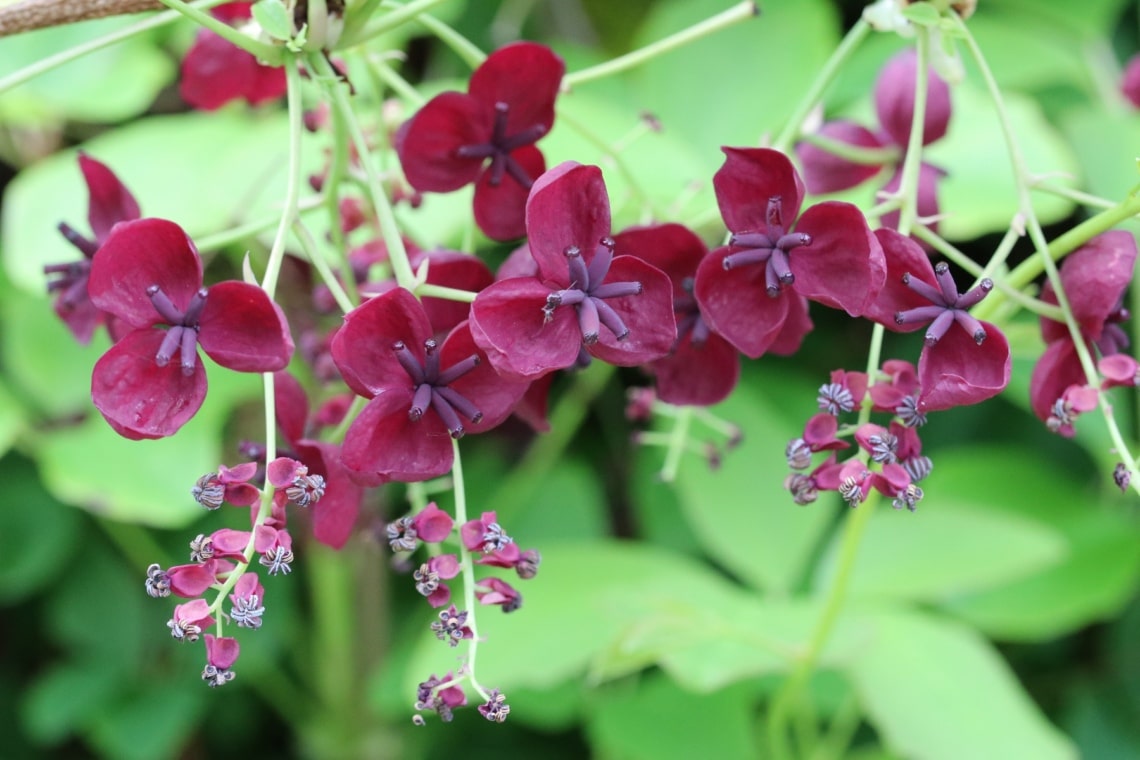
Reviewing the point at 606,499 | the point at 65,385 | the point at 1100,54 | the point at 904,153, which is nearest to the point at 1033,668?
the point at 606,499

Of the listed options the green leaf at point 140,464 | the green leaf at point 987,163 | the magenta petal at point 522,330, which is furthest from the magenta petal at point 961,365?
the green leaf at point 140,464

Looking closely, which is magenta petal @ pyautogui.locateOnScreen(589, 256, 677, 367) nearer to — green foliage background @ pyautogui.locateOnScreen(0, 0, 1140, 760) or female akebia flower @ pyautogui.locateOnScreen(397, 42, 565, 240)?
female akebia flower @ pyautogui.locateOnScreen(397, 42, 565, 240)

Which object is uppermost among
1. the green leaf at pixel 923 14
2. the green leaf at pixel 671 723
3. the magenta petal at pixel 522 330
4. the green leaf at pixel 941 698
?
the green leaf at pixel 923 14

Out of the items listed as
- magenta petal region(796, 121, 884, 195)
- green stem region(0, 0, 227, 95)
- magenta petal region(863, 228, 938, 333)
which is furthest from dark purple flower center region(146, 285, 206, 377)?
magenta petal region(796, 121, 884, 195)

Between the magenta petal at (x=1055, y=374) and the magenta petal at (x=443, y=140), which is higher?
the magenta petal at (x=443, y=140)

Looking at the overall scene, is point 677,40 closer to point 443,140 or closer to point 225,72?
point 443,140

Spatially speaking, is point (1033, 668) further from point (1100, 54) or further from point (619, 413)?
point (1100, 54)

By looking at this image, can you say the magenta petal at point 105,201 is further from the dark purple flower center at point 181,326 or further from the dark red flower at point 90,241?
the dark purple flower center at point 181,326
